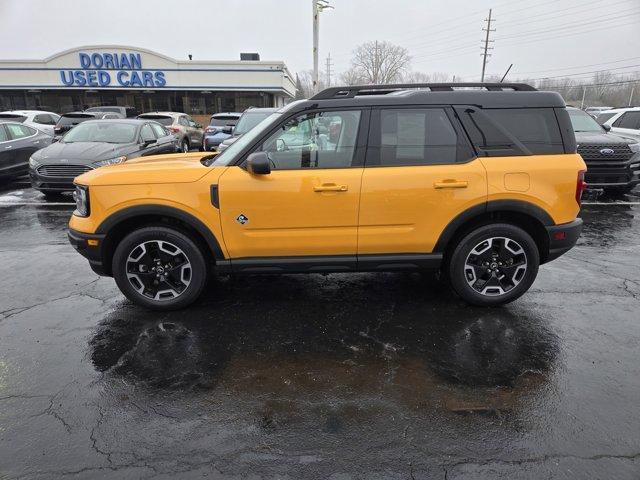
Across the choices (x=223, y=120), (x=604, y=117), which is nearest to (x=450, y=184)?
(x=604, y=117)

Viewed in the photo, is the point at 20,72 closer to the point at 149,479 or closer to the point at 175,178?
the point at 175,178

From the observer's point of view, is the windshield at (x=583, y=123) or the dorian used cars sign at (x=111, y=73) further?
the dorian used cars sign at (x=111, y=73)

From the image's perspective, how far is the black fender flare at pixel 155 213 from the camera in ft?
12.8

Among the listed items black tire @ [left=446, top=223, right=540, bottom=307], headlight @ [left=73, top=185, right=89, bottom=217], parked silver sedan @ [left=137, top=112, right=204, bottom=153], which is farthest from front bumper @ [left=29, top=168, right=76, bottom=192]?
black tire @ [left=446, top=223, right=540, bottom=307]

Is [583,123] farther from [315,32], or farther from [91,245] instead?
[315,32]

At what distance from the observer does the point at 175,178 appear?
12.8 feet

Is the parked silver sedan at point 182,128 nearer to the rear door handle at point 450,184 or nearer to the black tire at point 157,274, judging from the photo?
the black tire at point 157,274

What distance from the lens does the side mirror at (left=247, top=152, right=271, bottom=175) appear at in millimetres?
3711

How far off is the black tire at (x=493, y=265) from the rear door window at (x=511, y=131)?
0.69 m

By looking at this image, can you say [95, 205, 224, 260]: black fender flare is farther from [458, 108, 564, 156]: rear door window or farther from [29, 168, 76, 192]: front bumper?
[29, 168, 76, 192]: front bumper

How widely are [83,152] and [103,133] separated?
1.22 metres

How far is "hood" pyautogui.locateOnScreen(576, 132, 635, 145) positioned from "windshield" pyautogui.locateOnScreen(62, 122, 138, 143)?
372 inches

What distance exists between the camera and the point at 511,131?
400 centimetres

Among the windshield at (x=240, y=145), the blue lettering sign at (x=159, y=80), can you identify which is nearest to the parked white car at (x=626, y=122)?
the windshield at (x=240, y=145)
